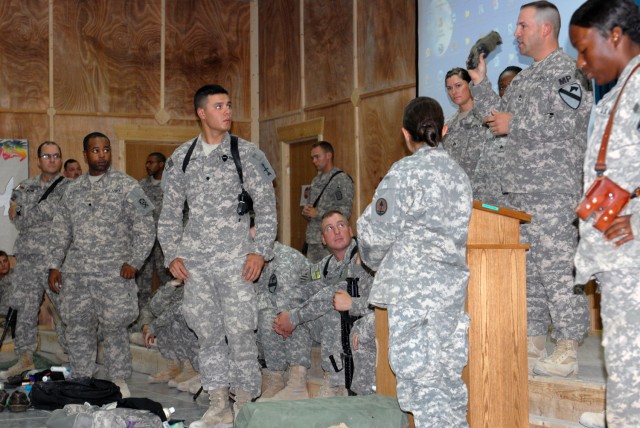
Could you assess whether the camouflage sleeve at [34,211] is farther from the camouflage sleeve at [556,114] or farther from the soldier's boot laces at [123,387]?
the camouflage sleeve at [556,114]

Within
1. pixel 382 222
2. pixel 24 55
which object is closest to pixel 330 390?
pixel 382 222

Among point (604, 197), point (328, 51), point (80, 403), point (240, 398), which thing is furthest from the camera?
point (328, 51)

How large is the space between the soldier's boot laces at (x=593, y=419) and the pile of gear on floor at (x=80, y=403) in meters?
2.03

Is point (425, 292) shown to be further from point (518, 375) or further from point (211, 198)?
point (211, 198)

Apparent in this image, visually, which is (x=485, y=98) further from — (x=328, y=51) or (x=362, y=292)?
(x=328, y=51)

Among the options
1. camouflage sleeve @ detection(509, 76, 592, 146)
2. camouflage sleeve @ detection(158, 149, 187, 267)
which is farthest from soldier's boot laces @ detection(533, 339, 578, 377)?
camouflage sleeve @ detection(158, 149, 187, 267)

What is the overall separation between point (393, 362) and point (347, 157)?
559 centimetres

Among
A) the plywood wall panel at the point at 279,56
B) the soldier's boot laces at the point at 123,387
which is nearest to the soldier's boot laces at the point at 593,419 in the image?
the soldier's boot laces at the point at 123,387

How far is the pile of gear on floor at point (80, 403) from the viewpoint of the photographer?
4.13 meters

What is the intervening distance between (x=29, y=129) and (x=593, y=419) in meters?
7.64

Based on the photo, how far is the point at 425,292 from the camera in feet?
10.1

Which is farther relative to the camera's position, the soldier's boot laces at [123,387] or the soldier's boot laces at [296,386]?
the soldier's boot laces at [123,387]

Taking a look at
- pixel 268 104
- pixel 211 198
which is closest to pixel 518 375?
pixel 211 198

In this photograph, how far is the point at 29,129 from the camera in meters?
9.31
